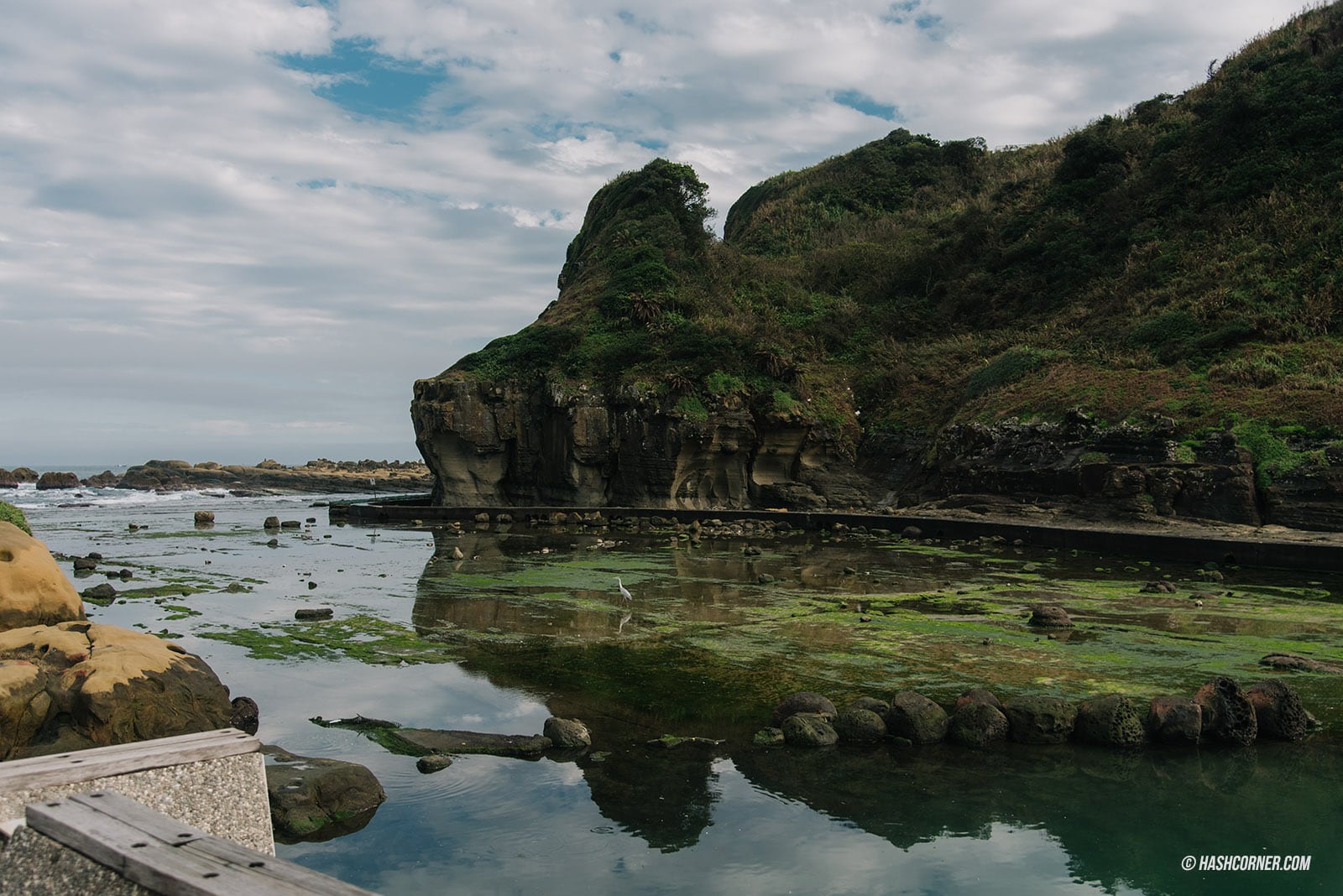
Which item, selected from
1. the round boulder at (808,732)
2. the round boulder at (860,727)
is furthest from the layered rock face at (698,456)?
the round boulder at (808,732)

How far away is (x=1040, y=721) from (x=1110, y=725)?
2.01 ft

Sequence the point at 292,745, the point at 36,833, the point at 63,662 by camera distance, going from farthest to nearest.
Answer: the point at 292,745
the point at 63,662
the point at 36,833

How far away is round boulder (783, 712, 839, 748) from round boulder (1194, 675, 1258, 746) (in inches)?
137

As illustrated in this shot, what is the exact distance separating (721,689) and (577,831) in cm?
412

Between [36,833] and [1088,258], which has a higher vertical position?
[1088,258]

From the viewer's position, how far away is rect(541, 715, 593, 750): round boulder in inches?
353

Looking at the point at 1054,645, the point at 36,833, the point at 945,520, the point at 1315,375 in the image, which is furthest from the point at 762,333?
the point at 36,833

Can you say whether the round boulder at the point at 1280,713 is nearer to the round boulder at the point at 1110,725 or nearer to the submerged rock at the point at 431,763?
the round boulder at the point at 1110,725

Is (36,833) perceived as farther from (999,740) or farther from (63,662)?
(999,740)

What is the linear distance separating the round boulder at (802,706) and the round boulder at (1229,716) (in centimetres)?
346

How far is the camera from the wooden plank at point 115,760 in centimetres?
427

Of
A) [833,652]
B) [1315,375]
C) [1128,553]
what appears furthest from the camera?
[1315,375]

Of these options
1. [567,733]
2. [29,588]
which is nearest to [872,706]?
[567,733]

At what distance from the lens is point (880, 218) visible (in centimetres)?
6369
